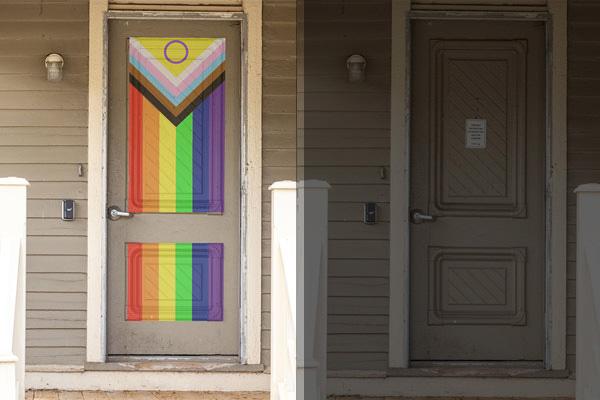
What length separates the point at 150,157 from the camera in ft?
16.2

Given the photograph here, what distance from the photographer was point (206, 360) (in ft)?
16.3

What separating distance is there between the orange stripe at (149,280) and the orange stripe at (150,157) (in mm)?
184

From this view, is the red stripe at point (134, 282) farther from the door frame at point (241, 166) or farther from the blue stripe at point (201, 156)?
the blue stripe at point (201, 156)

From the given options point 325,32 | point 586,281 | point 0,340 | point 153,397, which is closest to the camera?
point 586,281

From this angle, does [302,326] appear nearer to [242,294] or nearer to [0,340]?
[0,340]

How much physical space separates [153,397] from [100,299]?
494 millimetres

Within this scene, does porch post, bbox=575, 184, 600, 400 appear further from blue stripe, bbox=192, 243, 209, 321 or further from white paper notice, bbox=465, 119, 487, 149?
blue stripe, bbox=192, 243, 209, 321

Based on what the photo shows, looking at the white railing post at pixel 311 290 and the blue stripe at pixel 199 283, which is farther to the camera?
the blue stripe at pixel 199 283

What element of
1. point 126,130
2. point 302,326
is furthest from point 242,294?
point 302,326

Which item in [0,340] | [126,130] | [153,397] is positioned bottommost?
[153,397]

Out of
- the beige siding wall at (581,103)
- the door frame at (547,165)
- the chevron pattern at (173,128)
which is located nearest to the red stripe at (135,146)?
the chevron pattern at (173,128)

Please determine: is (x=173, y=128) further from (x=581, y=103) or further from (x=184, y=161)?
(x=581, y=103)

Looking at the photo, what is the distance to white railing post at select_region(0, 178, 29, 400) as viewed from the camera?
3.77 metres

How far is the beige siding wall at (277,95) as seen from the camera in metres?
4.87
